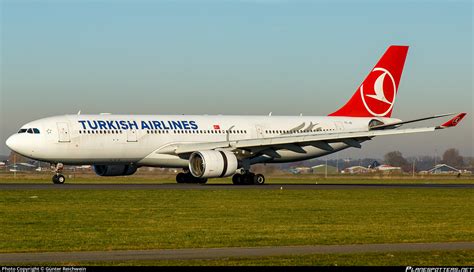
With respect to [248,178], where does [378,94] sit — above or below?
above

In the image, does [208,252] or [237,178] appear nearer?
[208,252]

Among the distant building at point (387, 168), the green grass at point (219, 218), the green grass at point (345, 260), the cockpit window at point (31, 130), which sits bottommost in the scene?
the green grass at point (345, 260)

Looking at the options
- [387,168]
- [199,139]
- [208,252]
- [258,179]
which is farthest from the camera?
[387,168]

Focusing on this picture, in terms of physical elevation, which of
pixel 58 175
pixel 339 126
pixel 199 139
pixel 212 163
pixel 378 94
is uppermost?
pixel 378 94

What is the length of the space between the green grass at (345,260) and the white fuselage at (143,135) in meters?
34.5

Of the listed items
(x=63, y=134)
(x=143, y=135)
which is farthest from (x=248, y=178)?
(x=63, y=134)

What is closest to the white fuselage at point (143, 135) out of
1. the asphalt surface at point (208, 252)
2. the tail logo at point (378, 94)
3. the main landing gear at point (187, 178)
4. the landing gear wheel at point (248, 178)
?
the landing gear wheel at point (248, 178)

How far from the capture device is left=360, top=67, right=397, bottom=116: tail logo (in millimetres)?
65750

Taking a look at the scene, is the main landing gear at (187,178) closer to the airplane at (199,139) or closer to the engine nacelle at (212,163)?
the airplane at (199,139)

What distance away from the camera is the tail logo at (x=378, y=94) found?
65750 mm

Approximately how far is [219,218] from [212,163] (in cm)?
2245

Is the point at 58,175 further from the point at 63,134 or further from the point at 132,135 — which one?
the point at 132,135

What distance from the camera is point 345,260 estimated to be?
19.6 meters

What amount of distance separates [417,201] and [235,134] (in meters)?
21.7
